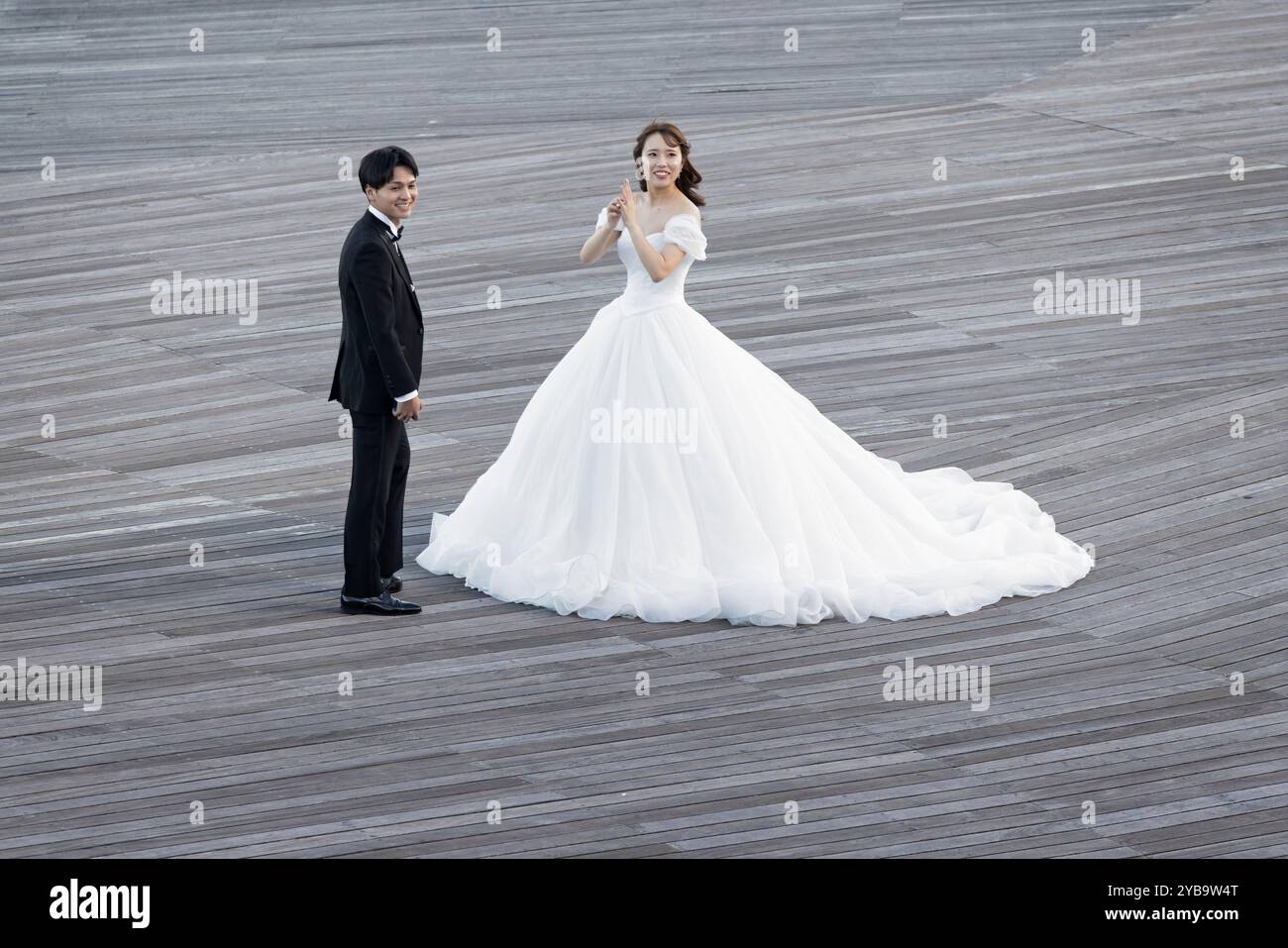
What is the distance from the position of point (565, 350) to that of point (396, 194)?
10.9ft

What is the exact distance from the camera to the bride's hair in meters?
6.56

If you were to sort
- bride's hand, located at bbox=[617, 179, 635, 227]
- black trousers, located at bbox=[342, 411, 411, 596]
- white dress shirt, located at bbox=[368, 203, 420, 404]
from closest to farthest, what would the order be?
1. white dress shirt, located at bbox=[368, 203, 420, 404]
2. black trousers, located at bbox=[342, 411, 411, 596]
3. bride's hand, located at bbox=[617, 179, 635, 227]

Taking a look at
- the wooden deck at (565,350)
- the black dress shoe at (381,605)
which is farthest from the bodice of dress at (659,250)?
the black dress shoe at (381,605)

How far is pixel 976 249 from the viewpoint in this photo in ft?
34.3

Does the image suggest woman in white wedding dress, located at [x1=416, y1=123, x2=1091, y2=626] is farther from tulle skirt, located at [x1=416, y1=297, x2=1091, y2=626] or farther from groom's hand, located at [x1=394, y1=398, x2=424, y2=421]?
groom's hand, located at [x1=394, y1=398, x2=424, y2=421]

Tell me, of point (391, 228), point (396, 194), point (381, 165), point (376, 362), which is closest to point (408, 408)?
point (376, 362)

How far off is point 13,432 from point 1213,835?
20.6ft

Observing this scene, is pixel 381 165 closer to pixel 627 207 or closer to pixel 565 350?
pixel 627 207

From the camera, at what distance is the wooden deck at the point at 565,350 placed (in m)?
5.26

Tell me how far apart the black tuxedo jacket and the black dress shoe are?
0.73 m

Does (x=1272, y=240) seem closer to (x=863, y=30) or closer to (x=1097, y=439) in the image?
(x=1097, y=439)

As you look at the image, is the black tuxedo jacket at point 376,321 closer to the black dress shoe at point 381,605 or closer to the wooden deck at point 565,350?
the black dress shoe at point 381,605

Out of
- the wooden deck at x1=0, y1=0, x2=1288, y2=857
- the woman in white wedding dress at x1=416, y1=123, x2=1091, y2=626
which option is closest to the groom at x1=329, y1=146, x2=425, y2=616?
the wooden deck at x1=0, y1=0, x2=1288, y2=857

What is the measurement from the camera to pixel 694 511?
6.59 m
